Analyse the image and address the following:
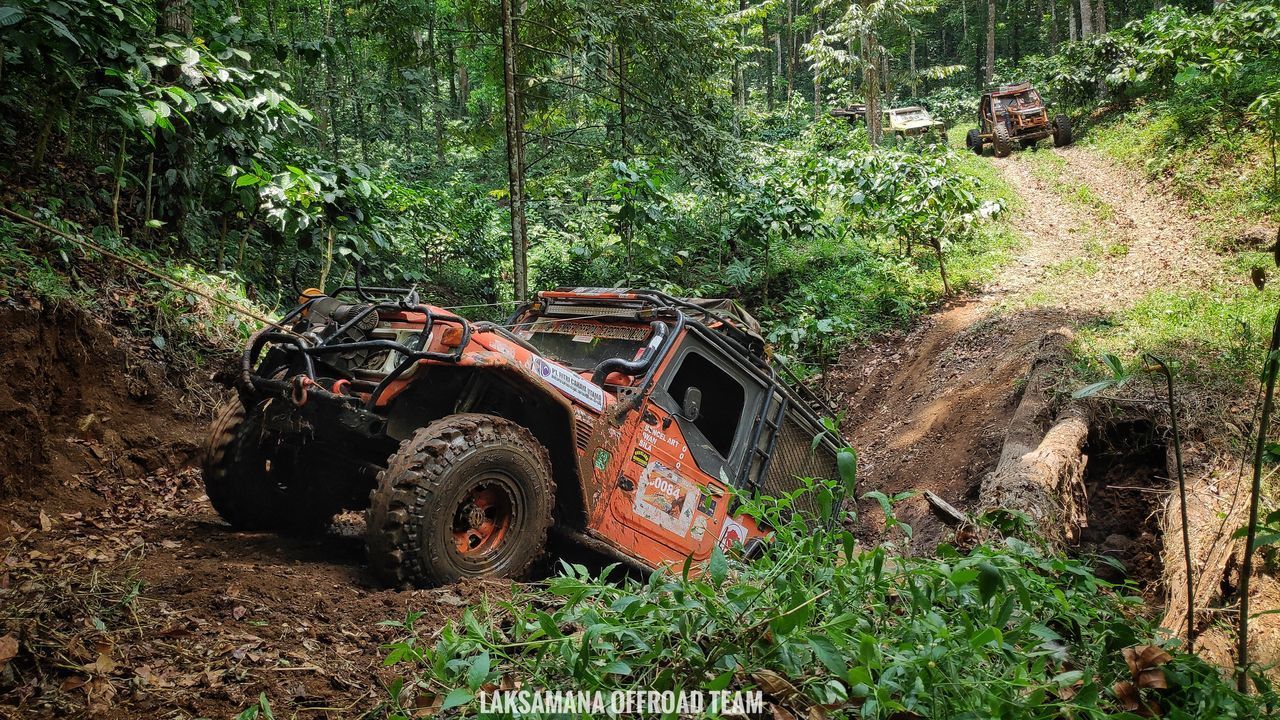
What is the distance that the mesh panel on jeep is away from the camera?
216 inches

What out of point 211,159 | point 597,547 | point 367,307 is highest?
point 211,159

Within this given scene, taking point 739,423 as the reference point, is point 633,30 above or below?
above

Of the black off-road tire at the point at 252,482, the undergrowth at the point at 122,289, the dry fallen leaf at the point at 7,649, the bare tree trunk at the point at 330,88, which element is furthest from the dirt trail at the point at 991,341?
the bare tree trunk at the point at 330,88

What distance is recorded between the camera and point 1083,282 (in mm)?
10180

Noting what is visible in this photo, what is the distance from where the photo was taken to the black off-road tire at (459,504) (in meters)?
3.44

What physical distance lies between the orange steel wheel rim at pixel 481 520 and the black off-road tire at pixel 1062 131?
2150 cm

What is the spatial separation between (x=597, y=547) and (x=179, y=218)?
586cm

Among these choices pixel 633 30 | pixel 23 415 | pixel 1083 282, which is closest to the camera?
pixel 23 415

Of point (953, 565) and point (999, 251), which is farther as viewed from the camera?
point (999, 251)

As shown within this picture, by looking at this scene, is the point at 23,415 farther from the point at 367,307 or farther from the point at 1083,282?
the point at 1083,282

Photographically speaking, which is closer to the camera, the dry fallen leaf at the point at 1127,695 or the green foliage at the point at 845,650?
the green foliage at the point at 845,650

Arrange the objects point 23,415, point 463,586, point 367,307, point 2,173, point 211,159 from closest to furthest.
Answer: point 463,586, point 367,307, point 23,415, point 2,173, point 211,159

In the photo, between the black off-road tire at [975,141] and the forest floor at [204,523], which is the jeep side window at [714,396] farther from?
the black off-road tire at [975,141]

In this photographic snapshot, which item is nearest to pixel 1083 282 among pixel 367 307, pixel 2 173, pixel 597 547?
pixel 597 547
